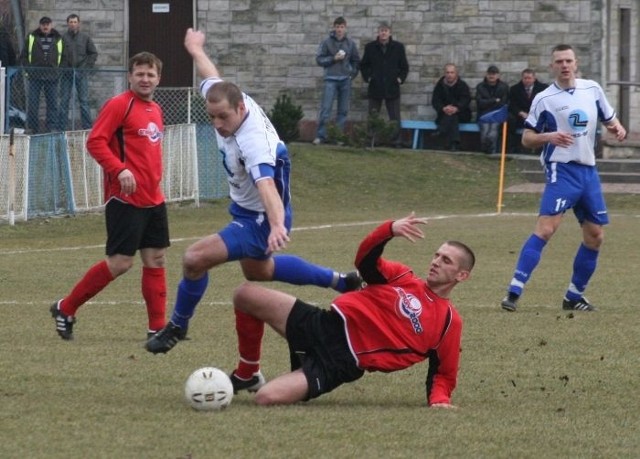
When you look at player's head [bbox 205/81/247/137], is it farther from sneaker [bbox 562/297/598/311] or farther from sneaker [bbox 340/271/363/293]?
sneaker [bbox 562/297/598/311]

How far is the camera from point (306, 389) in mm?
7805

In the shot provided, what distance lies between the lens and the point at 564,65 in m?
12.2

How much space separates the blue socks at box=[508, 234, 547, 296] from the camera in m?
12.1

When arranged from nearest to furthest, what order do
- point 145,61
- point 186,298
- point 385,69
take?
point 186,298, point 145,61, point 385,69

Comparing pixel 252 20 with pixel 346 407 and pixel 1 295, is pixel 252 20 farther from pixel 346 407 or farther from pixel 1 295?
pixel 346 407

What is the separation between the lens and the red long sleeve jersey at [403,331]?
7.88 meters

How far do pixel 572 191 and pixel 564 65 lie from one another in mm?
969

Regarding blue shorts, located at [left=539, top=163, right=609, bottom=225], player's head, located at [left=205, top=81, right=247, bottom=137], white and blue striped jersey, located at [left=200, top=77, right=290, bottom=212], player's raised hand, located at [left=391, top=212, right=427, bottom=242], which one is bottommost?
blue shorts, located at [left=539, top=163, right=609, bottom=225]

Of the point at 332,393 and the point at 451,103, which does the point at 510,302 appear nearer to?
the point at 332,393

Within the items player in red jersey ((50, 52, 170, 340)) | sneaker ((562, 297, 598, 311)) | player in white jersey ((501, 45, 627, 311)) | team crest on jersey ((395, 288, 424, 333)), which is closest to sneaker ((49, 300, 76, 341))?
player in red jersey ((50, 52, 170, 340))

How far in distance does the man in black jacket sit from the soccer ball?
22270 mm

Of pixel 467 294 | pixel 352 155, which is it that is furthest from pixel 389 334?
pixel 352 155

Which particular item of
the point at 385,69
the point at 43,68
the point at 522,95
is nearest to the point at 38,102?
the point at 43,68

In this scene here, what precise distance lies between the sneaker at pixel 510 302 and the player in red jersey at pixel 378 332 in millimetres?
4046
